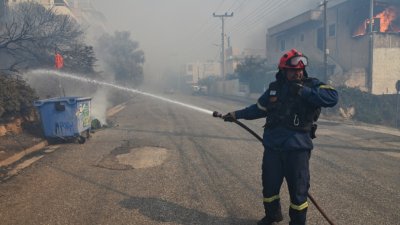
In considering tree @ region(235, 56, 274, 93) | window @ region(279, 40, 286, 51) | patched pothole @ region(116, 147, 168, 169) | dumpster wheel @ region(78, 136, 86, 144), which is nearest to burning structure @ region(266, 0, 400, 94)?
tree @ region(235, 56, 274, 93)

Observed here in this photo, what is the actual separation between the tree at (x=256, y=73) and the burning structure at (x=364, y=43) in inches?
295

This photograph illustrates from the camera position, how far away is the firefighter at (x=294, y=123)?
3.54m

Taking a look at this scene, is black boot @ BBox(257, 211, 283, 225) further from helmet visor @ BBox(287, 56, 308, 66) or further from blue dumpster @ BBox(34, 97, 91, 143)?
blue dumpster @ BBox(34, 97, 91, 143)

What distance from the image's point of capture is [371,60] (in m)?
27.7

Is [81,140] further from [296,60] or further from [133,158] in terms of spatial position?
[296,60]

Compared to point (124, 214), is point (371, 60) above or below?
above

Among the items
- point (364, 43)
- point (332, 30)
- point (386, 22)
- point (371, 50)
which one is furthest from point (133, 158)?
point (332, 30)

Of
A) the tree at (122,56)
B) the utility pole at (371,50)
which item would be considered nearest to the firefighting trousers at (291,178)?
the utility pole at (371,50)

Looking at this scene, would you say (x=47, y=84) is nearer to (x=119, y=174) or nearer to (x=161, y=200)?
(x=119, y=174)

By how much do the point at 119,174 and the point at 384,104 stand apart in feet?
71.7

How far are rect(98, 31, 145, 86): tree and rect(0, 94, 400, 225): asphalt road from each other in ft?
100.0

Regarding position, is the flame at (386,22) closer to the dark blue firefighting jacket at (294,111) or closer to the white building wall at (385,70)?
the white building wall at (385,70)

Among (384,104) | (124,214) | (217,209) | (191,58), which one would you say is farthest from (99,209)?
(191,58)

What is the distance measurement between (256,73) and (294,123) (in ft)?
127
